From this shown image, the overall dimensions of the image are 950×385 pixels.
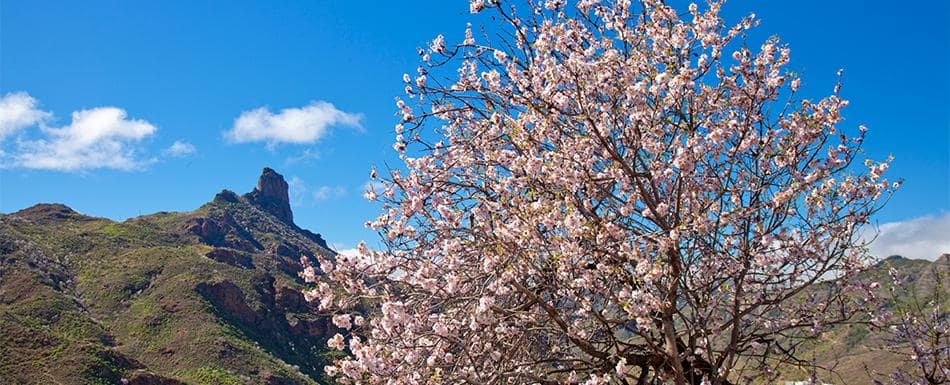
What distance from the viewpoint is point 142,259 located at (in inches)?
3450

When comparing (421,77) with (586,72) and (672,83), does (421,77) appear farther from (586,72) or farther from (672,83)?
(672,83)

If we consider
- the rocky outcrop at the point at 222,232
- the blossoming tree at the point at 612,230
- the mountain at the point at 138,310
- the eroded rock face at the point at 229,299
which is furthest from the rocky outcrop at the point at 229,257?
the blossoming tree at the point at 612,230

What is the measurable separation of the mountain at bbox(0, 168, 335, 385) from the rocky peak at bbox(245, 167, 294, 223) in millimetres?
61859

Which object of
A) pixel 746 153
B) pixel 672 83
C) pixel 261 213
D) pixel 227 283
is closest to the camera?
pixel 672 83

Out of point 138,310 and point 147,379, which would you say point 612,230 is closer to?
point 147,379

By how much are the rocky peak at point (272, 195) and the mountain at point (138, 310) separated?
6186 centimetres

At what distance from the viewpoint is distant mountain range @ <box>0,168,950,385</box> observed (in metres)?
54.5

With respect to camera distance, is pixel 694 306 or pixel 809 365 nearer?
pixel 694 306

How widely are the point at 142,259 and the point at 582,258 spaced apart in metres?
93.2

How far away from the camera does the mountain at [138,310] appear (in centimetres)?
5462

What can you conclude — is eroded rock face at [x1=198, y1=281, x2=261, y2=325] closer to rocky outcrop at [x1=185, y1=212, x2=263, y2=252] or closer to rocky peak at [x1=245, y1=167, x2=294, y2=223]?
rocky outcrop at [x1=185, y1=212, x2=263, y2=252]

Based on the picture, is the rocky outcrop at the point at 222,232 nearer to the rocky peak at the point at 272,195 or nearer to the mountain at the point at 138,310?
the mountain at the point at 138,310

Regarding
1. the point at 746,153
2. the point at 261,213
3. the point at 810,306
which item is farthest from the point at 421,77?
the point at 261,213

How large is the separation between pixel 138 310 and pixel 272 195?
10999 centimetres
